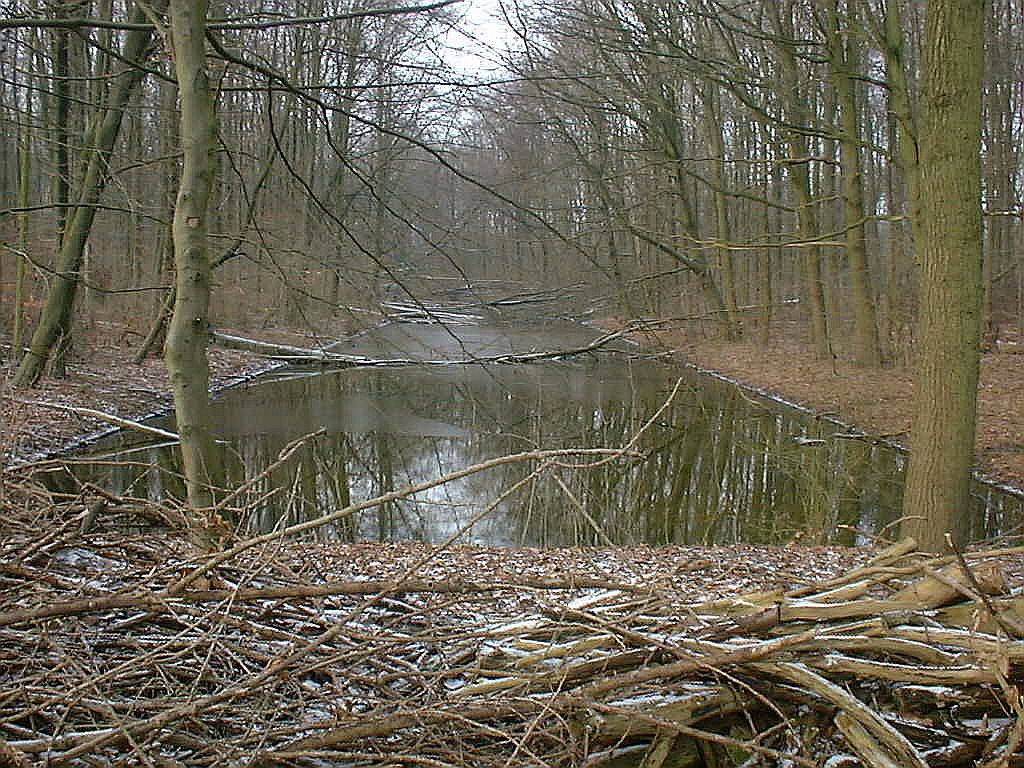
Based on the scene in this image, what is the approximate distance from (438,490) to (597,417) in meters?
4.22

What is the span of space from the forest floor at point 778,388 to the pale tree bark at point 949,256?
3.62 metres

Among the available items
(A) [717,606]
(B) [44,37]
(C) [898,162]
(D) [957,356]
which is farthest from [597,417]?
(A) [717,606]

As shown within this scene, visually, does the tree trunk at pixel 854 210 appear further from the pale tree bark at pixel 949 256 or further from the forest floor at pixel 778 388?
the pale tree bark at pixel 949 256

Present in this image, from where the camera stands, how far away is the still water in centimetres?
1008

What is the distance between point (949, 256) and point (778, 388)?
43.3 feet

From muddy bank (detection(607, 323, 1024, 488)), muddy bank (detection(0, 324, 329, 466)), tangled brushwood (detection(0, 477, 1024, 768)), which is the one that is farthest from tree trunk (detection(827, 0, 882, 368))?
tangled brushwood (detection(0, 477, 1024, 768))

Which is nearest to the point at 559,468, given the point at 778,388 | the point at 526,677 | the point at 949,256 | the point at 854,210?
the point at 949,256

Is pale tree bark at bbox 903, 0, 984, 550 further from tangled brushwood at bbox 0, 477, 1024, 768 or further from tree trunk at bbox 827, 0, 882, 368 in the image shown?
tree trunk at bbox 827, 0, 882, 368

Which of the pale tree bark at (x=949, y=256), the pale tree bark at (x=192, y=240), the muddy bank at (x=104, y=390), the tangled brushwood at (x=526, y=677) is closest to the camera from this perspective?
the tangled brushwood at (x=526, y=677)

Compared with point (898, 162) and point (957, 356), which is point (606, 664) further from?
point (898, 162)

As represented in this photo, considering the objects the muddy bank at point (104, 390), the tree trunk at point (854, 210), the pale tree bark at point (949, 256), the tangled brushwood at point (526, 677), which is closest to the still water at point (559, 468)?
the muddy bank at point (104, 390)

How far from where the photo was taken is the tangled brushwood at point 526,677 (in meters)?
2.27

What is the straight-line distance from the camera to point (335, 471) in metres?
12.3

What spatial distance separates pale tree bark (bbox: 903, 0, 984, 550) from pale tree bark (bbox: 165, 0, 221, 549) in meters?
4.96
